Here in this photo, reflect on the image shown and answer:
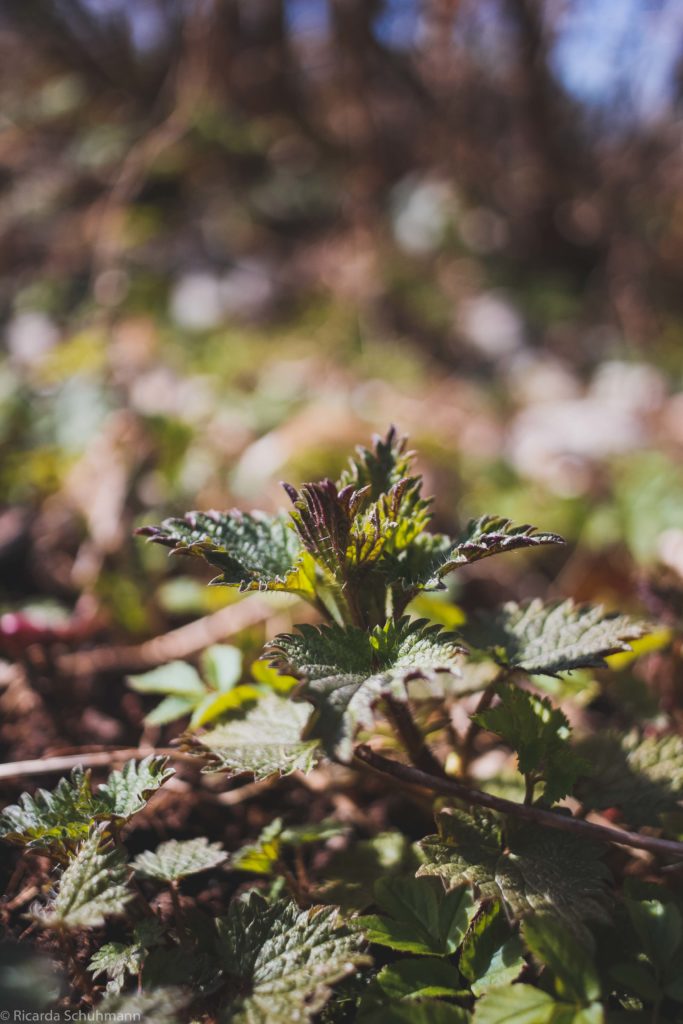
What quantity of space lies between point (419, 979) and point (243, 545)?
1.95 feet

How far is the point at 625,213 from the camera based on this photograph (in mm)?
4215

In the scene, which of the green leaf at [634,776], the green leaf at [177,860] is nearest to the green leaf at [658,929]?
the green leaf at [634,776]

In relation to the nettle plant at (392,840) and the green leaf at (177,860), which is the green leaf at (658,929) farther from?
the green leaf at (177,860)

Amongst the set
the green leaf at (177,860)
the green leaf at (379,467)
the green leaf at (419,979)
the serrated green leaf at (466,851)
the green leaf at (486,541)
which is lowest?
the green leaf at (419,979)

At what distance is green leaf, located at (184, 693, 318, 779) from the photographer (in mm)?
971

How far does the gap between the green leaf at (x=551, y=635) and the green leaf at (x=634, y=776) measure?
156 millimetres

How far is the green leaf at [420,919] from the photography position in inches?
37.2

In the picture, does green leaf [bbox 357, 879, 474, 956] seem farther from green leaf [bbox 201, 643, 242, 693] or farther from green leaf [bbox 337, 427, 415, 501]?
green leaf [bbox 337, 427, 415, 501]

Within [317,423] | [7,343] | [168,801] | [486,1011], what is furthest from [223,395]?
[486,1011]

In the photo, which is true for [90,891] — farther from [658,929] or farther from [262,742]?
[658,929]

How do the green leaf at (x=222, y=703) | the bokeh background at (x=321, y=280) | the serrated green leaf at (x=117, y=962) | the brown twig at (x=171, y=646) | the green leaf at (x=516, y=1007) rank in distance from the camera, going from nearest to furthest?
A: the green leaf at (x=516, y=1007), the serrated green leaf at (x=117, y=962), the green leaf at (x=222, y=703), the brown twig at (x=171, y=646), the bokeh background at (x=321, y=280)

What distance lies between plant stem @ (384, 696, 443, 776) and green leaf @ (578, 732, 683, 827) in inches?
8.9

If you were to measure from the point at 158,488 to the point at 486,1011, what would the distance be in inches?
67.0

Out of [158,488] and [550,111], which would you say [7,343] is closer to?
[158,488]
